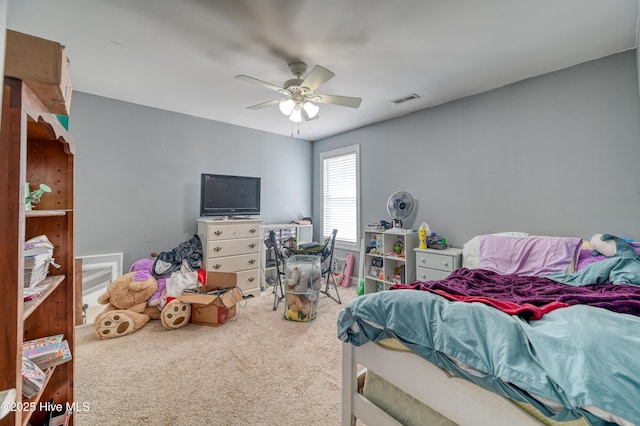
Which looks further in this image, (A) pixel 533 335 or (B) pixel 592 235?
(B) pixel 592 235

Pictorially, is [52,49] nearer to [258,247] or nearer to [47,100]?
[47,100]

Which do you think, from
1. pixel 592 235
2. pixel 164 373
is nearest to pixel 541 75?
pixel 592 235

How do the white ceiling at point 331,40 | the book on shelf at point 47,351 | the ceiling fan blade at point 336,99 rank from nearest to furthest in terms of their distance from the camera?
the book on shelf at point 47,351
the white ceiling at point 331,40
the ceiling fan blade at point 336,99

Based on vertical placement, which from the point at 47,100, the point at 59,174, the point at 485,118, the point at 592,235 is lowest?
the point at 592,235

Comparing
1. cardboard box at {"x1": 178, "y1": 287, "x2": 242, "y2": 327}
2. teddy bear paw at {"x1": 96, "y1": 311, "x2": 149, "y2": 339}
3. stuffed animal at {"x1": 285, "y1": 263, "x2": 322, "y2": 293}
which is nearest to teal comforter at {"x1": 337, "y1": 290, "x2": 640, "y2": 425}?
stuffed animal at {"x1": 285, "y1": 263, "x2": 322, "y2": 293}

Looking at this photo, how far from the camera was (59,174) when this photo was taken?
130cm

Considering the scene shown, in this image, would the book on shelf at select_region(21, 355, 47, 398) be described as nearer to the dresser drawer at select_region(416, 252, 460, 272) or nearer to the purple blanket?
the purple blanket

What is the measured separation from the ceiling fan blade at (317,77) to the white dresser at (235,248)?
2086 millimetres

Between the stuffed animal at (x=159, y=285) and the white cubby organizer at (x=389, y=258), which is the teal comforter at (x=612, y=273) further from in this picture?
the stuffed animal at (x=159, y=285)

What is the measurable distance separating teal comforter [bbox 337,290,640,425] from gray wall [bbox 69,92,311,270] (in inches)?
131

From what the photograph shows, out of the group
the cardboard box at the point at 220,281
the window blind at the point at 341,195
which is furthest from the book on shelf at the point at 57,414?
the window blind at the point at 341,195

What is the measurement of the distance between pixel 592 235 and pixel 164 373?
361cm

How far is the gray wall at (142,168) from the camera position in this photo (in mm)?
3000

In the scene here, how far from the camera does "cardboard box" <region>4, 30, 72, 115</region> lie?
28.8 inches
